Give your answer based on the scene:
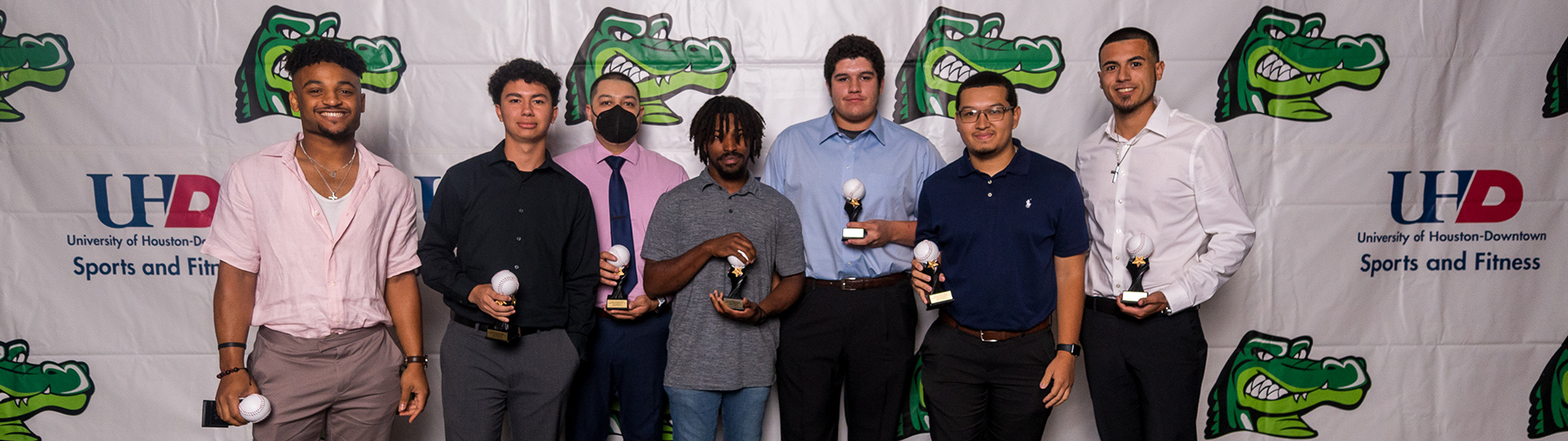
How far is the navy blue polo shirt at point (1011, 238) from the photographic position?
219cm

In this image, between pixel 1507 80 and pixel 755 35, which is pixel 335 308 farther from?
pixel 1507 80

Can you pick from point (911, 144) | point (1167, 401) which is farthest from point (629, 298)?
point (1167, 401)

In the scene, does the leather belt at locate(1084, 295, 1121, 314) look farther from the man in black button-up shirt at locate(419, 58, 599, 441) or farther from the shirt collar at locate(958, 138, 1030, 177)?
the man in black button-up shirt at locate(419, 58, 599, 441)

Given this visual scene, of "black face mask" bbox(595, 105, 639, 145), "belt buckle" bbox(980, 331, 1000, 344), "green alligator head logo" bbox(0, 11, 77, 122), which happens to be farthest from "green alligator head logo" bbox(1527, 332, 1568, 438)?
"green alligator head logo" bbox(0, 11, 77, 122)

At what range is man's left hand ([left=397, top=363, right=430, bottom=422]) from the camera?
Result: 7.30ft

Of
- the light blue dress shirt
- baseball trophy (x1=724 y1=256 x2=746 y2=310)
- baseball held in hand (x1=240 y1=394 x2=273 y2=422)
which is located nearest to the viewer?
baseball held in hand (x1=240 y1=394 x2=273 y2=422)

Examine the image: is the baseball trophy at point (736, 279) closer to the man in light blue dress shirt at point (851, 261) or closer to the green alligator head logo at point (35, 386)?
the man in light blue dress shirt at point (851, 261)

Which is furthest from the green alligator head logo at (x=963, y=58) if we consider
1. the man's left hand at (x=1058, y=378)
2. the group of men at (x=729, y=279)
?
the man's left hand at (x=1058, y=378)

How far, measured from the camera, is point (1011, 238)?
2.19m

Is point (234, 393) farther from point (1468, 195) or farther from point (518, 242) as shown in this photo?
point (1468, 195)

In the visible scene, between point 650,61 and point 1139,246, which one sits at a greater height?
point 650,61

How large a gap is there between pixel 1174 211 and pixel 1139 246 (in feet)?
0.84

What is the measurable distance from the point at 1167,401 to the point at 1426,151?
185 centimetres

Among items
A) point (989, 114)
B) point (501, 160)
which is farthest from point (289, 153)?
point (989, 114)
